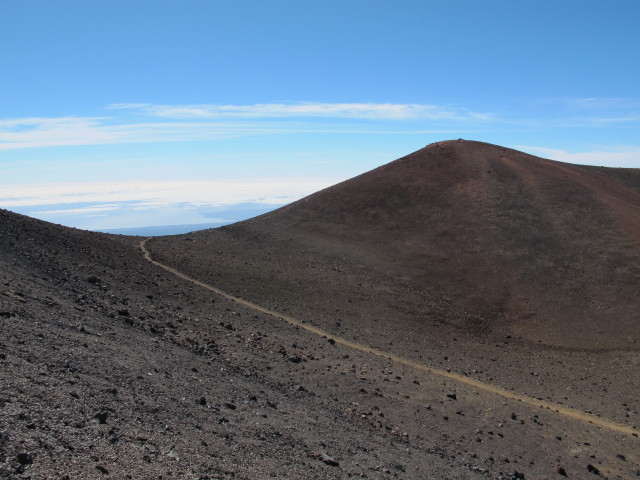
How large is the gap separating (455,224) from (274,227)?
360 inches

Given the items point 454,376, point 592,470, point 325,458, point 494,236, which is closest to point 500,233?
point 494,236

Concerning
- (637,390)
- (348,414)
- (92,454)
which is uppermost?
(92,454)

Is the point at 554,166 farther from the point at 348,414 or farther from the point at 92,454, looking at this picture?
the point at 92,454

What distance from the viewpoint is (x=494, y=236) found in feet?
86.4

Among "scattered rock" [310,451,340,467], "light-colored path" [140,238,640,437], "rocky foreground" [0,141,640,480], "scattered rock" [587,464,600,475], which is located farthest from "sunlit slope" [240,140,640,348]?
"scattered rock" [310,451,340,467]

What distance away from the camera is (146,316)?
1366 cm

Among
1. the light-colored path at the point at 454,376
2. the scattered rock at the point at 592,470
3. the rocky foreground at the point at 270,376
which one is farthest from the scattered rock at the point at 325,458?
the light-colored path at the point at 454,376

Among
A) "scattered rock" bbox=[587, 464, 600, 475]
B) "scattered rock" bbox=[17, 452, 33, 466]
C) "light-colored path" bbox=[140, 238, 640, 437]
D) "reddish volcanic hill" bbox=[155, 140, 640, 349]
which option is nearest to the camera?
"scattered rock" bbox=[17, 452, 33, 466]

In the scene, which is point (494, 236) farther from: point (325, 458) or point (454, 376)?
point (325, 458)

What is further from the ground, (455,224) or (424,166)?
(424,166)

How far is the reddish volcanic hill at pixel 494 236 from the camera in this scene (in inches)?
831

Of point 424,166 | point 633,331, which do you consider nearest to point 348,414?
point 633,331

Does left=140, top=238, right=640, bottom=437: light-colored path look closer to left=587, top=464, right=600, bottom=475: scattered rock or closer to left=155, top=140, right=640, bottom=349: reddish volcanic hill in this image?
left=587, top=464, right=600, bottom=475: scattered rock

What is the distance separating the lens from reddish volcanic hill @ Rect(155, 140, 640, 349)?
21109 mm
